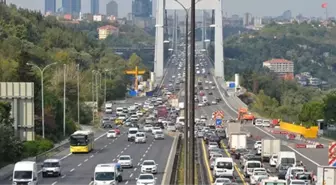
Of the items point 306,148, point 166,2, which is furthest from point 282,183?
point 166,2

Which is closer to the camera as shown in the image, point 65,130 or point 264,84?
point 65,130

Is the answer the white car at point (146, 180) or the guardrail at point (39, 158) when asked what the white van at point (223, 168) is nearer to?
the white car at point (146, 180)

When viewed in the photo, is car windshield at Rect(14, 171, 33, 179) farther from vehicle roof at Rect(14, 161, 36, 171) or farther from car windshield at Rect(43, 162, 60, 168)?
car windshield at Rect(43, 162, 60, 168)

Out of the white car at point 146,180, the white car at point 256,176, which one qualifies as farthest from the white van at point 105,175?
the white car at point 256,176

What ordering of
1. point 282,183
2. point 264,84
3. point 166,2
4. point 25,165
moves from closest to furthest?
1. point 282,183
2. point 25,165
3. point 264,84
4. point 166,2

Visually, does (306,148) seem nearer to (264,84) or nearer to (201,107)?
(201,107)

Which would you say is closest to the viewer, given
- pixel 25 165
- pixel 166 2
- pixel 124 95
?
pixel 25 165

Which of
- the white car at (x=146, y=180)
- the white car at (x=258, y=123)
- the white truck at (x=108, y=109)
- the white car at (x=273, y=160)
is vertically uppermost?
the white truck at (x=108, y=109)
